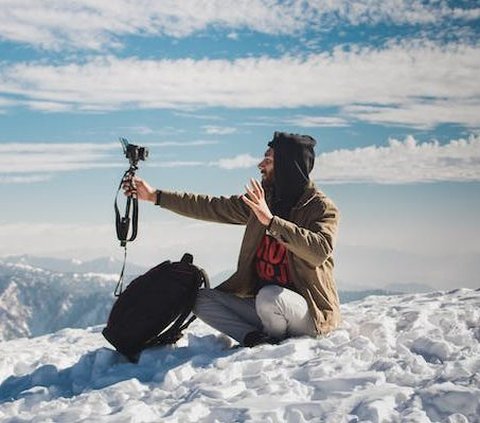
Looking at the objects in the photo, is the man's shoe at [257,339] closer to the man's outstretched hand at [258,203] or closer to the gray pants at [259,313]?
the gray pants at [259,313]

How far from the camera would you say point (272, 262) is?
7945 millimetres

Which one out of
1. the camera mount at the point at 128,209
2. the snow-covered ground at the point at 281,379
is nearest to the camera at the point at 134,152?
the camera mount at the point at 128,209

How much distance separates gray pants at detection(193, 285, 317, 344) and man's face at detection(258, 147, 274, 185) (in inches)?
60.1

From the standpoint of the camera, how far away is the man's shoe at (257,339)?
25.2 ft

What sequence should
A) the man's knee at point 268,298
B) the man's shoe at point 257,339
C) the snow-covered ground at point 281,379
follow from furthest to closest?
the man's shoe at point 257,339 < the man's knee at point 268,298 < the snow-covered ground at point 281,379

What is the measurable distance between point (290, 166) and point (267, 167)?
39cm

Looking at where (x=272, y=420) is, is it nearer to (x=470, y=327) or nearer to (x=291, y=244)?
(x=291, y=244)

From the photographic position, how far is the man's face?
809 cm

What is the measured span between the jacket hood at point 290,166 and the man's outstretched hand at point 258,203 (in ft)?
3.24

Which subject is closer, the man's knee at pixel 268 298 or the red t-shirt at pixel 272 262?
the man's knee at pixel 268 298

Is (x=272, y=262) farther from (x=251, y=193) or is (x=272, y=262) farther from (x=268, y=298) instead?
(x=251, y=193)

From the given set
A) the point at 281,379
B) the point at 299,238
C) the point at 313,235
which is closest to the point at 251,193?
the point at 299,238

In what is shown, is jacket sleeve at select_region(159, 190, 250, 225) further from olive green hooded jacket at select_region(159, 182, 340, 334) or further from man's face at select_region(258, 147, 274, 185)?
man's face at select_region(258, 147, 274, 185)

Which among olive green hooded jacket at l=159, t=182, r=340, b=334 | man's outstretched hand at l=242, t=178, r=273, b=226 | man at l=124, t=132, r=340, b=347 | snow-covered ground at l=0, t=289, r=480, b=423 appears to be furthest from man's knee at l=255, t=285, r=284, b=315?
man's outstretched hand at l=242, t=178, r=273, b=226
